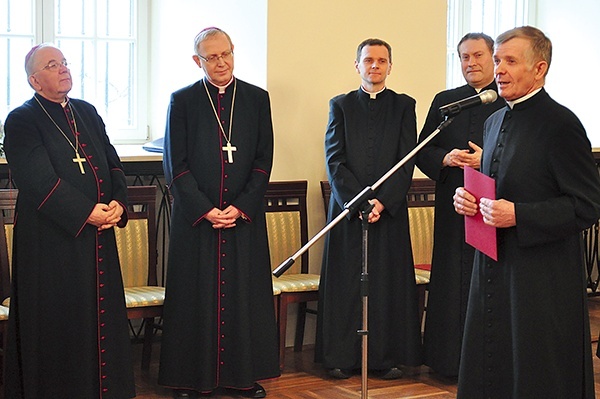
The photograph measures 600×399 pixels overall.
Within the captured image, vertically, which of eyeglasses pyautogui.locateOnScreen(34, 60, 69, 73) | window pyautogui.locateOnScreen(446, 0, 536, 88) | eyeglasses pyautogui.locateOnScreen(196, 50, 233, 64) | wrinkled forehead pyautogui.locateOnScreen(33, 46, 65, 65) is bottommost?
eyeglasses pyautogui.locateOnScreen(34, 60, 69, 73)

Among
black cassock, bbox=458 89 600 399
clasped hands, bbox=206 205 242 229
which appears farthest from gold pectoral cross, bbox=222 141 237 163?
black cassock, bbox=458 89 600 399

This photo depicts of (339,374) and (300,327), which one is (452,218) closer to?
(339,374)

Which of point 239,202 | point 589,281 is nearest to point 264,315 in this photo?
point 239,202

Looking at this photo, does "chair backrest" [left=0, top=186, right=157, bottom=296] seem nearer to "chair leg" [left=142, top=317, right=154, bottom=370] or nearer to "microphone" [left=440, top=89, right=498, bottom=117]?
"chair leg" [left=142, top=317, right=154, bottom=370]

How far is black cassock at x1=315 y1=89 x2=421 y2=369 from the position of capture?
5.59 metres

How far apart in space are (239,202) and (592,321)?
3.22 meters

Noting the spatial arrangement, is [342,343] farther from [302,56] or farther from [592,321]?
[592,321]

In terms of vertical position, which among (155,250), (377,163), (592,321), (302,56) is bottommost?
(592,321)

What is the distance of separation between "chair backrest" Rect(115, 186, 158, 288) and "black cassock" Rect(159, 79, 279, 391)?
21.6 inches

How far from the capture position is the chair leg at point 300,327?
6.24 metres

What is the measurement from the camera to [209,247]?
512cm

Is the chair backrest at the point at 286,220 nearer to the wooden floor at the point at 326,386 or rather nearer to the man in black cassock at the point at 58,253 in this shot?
the wooden floor at the point at 326,386

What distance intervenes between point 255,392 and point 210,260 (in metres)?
0.70

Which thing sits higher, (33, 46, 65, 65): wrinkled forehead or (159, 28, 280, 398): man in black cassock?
(33, 46, 65, 65): wrinkled forehead
